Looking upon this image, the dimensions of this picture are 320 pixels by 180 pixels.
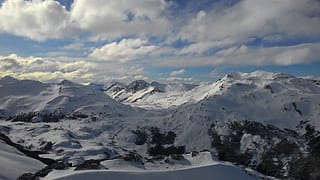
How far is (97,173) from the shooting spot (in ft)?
199

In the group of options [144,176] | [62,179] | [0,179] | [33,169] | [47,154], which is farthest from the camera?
[47,154]

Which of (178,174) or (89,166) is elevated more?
(89,166)

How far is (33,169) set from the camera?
109250mm

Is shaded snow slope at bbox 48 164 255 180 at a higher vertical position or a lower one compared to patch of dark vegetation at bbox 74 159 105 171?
lower

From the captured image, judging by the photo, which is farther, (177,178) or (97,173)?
(177,178)

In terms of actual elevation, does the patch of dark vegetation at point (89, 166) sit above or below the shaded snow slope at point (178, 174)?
above

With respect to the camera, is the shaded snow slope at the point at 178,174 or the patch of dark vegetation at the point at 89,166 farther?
the patch of dark vegetation at the point at 89,166

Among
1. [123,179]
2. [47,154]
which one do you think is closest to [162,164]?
[123,179]

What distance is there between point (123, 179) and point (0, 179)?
31412 mm

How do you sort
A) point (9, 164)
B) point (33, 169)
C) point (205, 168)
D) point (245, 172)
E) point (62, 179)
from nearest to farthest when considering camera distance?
1. point (62, 179)
2. point (205, 168)
3. point (245, 172)
4. point (9, 164)
5. point (33, 169)

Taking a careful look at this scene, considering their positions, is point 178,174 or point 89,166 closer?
point 89,166

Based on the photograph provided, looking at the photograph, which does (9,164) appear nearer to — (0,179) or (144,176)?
(0,179)

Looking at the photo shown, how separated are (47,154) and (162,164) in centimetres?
13147

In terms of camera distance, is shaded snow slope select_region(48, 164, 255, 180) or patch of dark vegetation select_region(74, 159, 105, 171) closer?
shaded snow slope select_region(48, 164, 255, 180)
